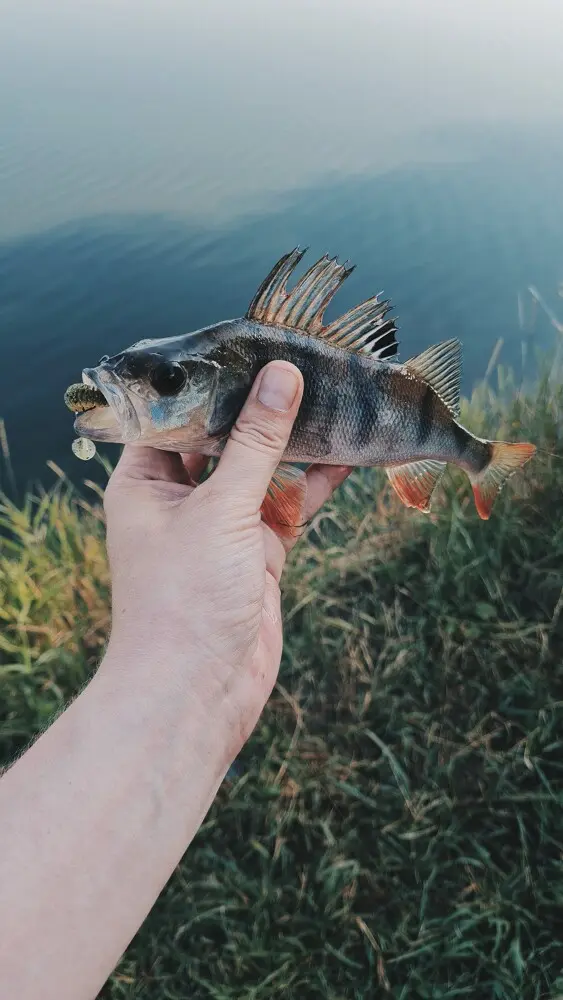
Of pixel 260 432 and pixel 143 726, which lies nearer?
pixel 143 726

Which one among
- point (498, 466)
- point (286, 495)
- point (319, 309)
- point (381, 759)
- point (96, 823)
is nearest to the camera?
point (96, 823)

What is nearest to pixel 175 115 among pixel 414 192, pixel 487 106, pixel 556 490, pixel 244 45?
pixel 414 192

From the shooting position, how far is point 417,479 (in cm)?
282

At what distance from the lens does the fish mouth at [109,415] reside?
2111mm

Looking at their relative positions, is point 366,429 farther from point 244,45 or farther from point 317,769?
point 244,45

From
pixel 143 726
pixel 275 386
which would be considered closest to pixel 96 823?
pixel 143 726

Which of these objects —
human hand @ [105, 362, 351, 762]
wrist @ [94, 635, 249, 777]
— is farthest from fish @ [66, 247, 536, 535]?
wrist @ [94, 635, 249, 777]

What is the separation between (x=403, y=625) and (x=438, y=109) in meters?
14.6

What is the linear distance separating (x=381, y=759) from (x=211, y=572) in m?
1.51

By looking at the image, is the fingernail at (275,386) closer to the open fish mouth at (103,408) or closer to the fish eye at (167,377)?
the fish eye at (167,377)

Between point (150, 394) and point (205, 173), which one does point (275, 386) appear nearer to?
point (150, 394)

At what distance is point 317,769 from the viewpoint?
127 inches

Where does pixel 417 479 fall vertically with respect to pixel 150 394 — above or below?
below

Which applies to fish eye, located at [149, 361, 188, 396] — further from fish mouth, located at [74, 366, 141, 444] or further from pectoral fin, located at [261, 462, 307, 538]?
pectoral fin, located at [261, 462, 307, 538]
